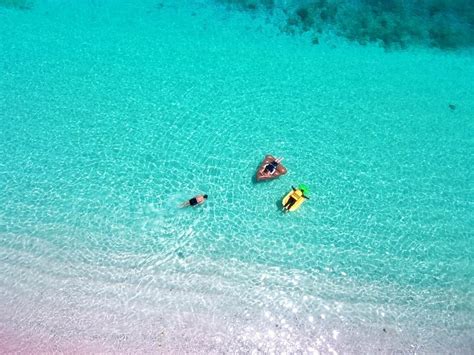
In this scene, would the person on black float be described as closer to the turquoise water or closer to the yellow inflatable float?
the turquoise water

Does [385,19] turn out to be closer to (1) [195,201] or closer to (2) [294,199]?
(2) [294,199]

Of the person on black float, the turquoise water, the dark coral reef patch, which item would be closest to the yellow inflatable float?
the turquoise water

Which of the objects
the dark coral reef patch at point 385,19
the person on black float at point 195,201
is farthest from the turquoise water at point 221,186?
the dark coral reef patch at point 385,19

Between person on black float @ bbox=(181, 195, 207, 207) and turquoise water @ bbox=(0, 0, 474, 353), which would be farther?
person on black float @ bbox=(181, 195, 207, 207)

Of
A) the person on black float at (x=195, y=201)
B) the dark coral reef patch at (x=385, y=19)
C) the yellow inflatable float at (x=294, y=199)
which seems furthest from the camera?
the dark coral reef patch at (x=385, y=19)

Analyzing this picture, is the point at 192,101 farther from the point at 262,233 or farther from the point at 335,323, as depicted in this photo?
the point at 335,323

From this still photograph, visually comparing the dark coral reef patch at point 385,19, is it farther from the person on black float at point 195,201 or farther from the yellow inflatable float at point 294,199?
the person on black float at point 195,201

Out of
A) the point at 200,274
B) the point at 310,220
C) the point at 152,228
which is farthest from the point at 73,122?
the point at 310,220
